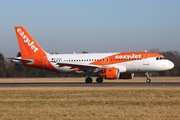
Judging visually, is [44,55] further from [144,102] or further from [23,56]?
[144,102]

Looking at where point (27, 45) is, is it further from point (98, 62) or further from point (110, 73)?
point (110, 73)

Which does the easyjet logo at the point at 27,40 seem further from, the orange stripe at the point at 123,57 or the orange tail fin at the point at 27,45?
the orange stripe at the point at 123,57

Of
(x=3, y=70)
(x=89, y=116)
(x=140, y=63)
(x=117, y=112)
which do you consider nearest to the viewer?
(x=89, y=116)

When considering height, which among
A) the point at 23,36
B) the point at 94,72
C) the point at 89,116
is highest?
the point at 23,36

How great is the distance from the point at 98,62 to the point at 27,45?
10.2 meters

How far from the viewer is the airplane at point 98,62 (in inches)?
1775

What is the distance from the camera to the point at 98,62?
4650 centimetres

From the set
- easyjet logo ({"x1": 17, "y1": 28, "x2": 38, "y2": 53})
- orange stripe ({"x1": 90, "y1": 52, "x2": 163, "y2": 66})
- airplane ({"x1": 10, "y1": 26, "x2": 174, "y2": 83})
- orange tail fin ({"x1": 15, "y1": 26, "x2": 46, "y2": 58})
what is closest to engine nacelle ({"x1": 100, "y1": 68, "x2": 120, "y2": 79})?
airplane ({"x1": 10, "y1": 26, "x2": 174, "y2": 83})

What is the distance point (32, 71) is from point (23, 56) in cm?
6280

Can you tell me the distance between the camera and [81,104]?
19984 mm

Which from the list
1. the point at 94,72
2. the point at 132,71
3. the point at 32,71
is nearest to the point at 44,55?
the point at 94,72

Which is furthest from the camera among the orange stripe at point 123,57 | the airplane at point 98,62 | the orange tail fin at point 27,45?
the orange tail fin at point 27,45

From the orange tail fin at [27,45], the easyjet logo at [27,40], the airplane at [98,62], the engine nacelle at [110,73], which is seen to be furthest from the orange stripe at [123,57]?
the easyjet logo at [27,40]

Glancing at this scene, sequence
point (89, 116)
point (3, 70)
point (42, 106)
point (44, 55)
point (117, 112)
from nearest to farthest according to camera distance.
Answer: point (89, 116) < point (117, 112) < point (42, 106) < point (44, 55) < point (3, 70)
